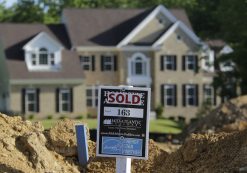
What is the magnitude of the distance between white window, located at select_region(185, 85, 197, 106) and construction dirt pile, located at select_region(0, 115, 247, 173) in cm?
4579

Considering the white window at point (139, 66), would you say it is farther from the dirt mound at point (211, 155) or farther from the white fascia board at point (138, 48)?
the dirt mound at point (211, 155)

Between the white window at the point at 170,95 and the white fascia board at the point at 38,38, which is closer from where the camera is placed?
the white fascia board at the point at 38,38

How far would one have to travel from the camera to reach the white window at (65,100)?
178 feet

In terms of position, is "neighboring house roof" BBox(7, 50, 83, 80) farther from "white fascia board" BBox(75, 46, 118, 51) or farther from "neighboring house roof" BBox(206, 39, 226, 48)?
"neighboring house roof" BBox(206, 39, 226, 48)

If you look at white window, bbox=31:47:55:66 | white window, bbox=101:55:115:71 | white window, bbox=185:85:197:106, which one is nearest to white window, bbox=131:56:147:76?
white window, bbox=101:55:115:71

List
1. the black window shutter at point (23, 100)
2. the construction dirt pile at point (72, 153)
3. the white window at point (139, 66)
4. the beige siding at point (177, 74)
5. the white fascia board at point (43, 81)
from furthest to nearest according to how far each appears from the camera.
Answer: the beige siding at point (177, 74) < the white window at point (139, 66) < the black window shutter at point (23, 100) < the white fascia board at point (43, 81) < the construction dirt pile at point (72, 153)

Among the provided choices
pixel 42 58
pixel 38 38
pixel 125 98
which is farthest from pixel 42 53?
pixel 125 98

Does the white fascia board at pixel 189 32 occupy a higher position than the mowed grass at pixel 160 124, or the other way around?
the white fascia board at pixel 189 32

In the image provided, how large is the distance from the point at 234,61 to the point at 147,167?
31188mm

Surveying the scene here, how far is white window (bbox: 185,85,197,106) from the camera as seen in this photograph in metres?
58.4

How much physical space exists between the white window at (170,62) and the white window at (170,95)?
4.34ft

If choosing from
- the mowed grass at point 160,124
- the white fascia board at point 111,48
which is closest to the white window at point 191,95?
the mowed grass at point 160,124

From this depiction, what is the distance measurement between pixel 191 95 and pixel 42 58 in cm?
1174

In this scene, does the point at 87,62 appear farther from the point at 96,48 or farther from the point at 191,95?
the point at 191,95
